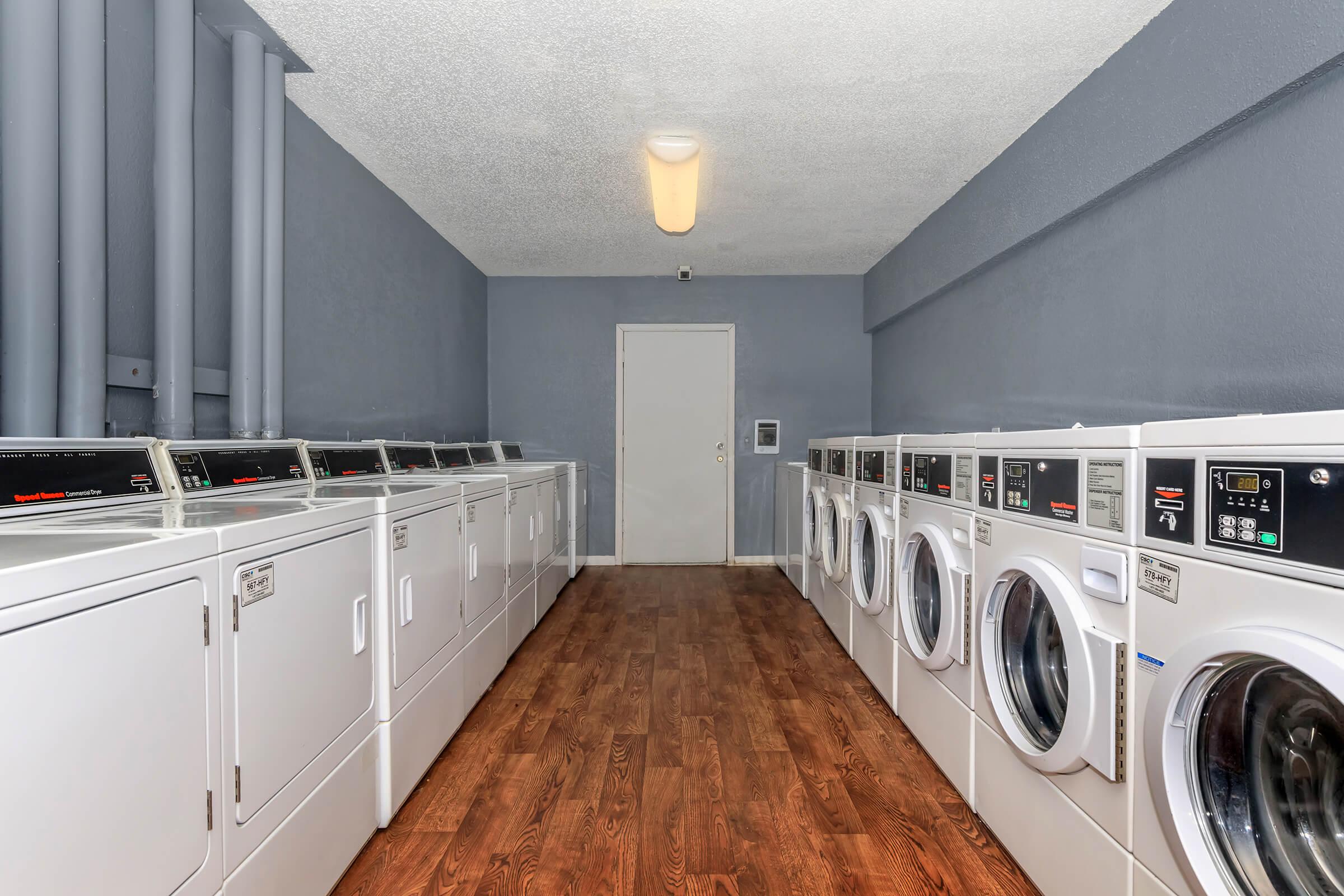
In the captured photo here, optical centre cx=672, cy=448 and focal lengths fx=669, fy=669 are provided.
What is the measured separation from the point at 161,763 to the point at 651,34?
2.12 metres

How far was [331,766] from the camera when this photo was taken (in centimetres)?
138

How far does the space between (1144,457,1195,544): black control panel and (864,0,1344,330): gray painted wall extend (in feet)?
3.66

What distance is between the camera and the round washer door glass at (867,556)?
8.56 feet

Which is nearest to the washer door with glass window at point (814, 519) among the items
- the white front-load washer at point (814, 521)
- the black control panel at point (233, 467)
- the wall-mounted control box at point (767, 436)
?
the white front-load washer at point (814, 521)

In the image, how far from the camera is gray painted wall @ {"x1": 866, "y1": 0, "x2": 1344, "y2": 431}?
5.03 ft

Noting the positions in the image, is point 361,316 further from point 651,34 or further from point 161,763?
point 161,763

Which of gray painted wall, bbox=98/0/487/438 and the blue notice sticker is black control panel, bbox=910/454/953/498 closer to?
the blue notice sticker

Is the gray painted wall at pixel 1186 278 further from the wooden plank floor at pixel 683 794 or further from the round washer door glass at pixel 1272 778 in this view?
the wooden plank floor at pixel 683 794

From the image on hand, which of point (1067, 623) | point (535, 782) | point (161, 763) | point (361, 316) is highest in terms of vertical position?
point (361, 316)

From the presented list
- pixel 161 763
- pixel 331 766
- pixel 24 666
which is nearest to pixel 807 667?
pixel 331 766

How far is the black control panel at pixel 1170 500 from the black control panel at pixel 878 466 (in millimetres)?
1212

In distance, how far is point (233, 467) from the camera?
1.76m

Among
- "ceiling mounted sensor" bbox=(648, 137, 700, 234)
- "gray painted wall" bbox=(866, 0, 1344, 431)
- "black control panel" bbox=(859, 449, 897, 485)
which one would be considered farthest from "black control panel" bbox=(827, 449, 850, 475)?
"ceiling mounted sensor" bbox=(648, 137, 700, 234)

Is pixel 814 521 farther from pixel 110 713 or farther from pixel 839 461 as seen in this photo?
pixel 110 713
